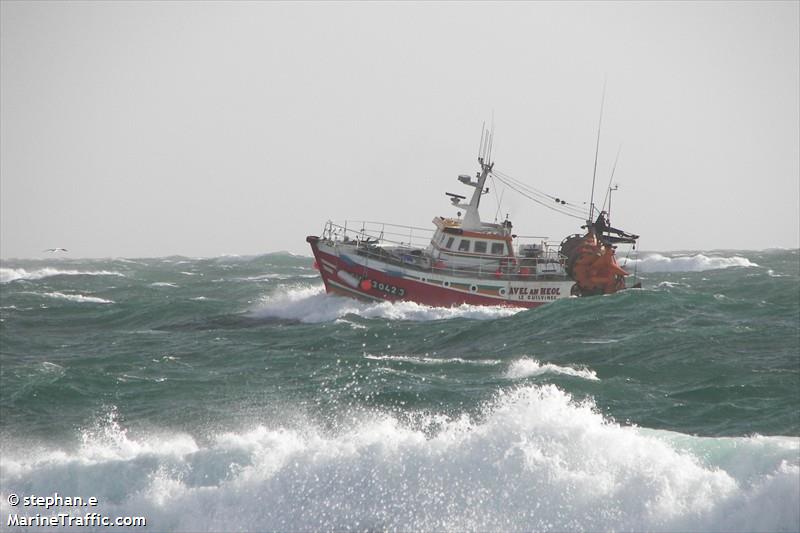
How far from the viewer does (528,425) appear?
44.4ft

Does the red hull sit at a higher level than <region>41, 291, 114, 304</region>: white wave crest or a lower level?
higher

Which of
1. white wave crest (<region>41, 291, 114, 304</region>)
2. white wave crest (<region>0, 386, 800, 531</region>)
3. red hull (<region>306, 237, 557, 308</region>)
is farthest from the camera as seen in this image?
white wave crest (<region>41, 291, 114, 304</region>)

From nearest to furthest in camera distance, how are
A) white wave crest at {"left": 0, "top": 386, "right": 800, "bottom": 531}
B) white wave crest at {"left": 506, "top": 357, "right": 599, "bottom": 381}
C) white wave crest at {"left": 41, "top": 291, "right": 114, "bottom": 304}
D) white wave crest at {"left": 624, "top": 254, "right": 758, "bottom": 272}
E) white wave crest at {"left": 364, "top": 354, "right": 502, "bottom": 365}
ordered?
white wave crest at {"left": 0, "top": 386, "right": 800, "bottom": 531} → white wave crest at {"left": 506, "top": 357, "right": 599, "bottom": 381} → white wave crest at {"left": 364, "top": 354, "right": 502, "bottom": 365} → white wave crest at {"left": 41, "top": 291, "right": 114, "bottom": 304} → white wave crest at {"left": 624, "top": 254, "right": 758, "bottom": 272}

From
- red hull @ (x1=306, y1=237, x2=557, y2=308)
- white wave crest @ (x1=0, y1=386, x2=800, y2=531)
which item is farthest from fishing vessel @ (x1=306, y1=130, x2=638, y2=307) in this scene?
white wave crest @ (x1=0, y1=386, x2=800, y2=531)

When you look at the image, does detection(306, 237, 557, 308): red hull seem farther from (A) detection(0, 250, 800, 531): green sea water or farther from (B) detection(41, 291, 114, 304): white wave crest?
(B) detection(41, 291, 114, 304): white wave crest

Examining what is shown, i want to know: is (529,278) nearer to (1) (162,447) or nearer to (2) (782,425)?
(2) (782,425)

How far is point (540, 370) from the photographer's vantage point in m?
19.5

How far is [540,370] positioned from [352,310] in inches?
643

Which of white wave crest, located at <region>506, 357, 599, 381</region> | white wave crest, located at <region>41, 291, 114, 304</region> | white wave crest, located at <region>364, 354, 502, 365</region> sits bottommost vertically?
white wave crest, located at <region>364, 354, 502, 365</region>

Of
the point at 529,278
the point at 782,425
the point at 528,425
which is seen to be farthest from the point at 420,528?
the point at 529,278

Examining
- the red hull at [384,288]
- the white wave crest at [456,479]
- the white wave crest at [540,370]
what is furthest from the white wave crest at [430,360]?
the red hull at [384,288]

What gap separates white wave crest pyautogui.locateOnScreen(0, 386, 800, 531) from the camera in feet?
37.5

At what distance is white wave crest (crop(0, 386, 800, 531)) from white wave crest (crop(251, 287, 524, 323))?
59.7 feet

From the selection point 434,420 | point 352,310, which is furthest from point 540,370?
point 352,310
